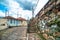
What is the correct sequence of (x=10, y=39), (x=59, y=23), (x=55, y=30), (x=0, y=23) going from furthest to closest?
(x=0, y=23)
(x=10, y=39)
(x=55, y=30)
(x=59, y=23)

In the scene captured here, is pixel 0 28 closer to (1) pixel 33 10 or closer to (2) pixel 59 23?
(1) pixel 33 10

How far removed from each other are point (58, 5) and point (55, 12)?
0.09 metres

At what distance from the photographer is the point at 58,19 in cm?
139

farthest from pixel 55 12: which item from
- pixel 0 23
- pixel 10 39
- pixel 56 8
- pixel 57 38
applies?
pixel 0 23

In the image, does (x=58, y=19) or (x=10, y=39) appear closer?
(x=58, y=19)

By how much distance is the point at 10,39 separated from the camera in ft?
13.1

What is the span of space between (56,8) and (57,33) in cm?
26

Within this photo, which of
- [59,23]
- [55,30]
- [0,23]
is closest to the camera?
[59,23]

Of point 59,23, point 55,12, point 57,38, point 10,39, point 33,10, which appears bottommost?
point 10,39

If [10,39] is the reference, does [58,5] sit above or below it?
above

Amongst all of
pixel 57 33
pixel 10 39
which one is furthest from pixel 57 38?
pixel 10 39

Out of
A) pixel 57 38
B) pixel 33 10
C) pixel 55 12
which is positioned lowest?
pixel 57 38

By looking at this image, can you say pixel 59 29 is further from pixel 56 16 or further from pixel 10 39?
pixel 10 39

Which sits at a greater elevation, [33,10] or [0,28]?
[33,10]
